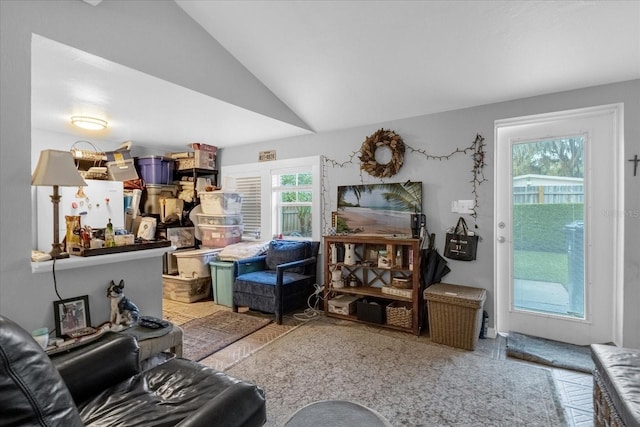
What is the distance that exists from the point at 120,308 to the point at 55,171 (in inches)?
37.6

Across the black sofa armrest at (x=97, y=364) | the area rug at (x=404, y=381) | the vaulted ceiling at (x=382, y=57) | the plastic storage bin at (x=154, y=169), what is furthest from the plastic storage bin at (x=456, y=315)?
the plastic storage bin at (x=154, y=169)

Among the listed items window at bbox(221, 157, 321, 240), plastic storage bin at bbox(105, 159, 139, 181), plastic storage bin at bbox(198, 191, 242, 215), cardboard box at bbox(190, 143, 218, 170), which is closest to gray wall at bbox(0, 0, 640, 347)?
window at bbox(221, 157, 321, 240)

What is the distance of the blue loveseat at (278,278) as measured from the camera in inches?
137

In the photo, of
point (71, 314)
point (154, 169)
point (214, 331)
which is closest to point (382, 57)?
point (71, 314)

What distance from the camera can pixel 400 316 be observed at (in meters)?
3.16

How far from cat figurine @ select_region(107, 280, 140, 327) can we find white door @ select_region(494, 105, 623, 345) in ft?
10.5

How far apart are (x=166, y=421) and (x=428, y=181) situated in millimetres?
3017

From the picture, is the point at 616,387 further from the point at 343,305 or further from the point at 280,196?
the point at 280,196

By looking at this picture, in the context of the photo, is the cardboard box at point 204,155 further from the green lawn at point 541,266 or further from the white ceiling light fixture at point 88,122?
the green lawn at point 541,266

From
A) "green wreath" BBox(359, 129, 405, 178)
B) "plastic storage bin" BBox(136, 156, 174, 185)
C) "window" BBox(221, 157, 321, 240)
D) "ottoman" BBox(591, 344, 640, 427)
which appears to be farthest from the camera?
"plastic storage bin" BBox(136, 156, 174, 185)

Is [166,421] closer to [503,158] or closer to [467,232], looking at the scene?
[467,232]

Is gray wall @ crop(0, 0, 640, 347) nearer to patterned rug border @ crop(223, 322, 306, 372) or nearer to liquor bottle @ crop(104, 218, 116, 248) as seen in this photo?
liquor bottle @ crop(104, 218, 116, 248)

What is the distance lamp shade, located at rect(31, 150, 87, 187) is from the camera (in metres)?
1.84

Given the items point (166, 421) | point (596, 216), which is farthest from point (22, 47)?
point (596, 216)
